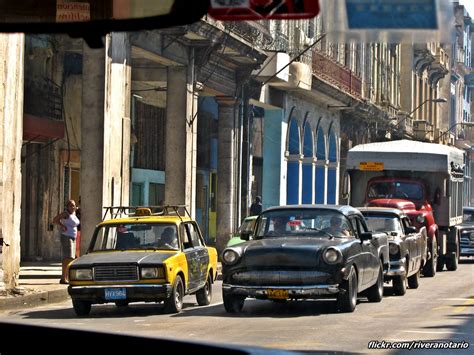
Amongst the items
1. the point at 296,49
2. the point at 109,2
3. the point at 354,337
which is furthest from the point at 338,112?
the point at 109,2

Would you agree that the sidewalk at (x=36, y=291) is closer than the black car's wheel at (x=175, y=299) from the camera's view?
No

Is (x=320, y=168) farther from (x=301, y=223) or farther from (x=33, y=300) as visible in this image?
(x=301, y=223)

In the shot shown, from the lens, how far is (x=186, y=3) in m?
3.76

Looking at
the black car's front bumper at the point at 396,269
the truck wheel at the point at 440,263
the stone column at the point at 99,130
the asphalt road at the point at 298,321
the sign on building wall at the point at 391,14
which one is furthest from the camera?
the truck wheel at the point at 440,263

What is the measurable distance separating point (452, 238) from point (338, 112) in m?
21.0

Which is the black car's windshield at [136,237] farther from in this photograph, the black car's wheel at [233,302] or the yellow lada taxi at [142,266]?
the black car's wheel at [233,302]

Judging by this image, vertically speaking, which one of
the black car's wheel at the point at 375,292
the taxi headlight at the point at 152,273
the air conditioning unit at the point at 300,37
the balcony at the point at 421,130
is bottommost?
the black car's wheel at the point at 375,292

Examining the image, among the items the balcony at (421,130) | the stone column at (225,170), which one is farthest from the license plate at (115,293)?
the balcony at (421,130)

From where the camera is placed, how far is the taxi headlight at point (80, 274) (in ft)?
61.4

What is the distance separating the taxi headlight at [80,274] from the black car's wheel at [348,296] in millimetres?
3698

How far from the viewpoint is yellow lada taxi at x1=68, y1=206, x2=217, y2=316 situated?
735 inches

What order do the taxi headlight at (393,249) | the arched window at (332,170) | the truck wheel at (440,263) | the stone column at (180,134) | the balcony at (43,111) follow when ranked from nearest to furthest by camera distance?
the taxi headlight at (393,249)
the balcony at (43,111)
the stone column at (180,134)
the truck wheel at (440,263)
the arched window at (332,170)

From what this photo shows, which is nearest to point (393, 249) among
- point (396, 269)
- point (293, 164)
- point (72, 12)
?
point (396, 269)
